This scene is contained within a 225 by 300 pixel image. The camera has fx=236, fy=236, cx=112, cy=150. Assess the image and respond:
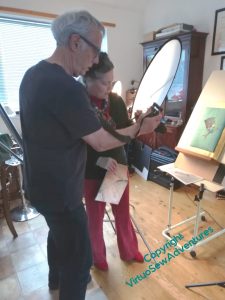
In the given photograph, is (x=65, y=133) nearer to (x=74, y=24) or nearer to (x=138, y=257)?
(x=74, y=24)

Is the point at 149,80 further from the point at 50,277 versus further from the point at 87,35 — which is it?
the point at 50,277

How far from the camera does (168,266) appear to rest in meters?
1.62

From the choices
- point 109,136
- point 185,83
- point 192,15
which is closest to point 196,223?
point 109,136

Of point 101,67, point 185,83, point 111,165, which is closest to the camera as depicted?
point 101,67

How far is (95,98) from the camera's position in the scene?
4.27ft

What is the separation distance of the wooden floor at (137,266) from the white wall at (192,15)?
1644 mm

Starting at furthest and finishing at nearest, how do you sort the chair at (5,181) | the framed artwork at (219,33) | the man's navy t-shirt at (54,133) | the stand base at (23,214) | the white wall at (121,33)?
the white wall at (121,33)
the framed artwork at (219,33)
the stand base at (23,214)
the chair at (5,181)
the man's navy t-shirt at (54,133)

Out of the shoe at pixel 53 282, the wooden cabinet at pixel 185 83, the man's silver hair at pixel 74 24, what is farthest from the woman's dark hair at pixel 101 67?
the wooden cabinet at pixel 185 83

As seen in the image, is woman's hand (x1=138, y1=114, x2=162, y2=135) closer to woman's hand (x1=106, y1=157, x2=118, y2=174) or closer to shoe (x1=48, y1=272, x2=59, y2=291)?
woman's hand (x1=106, y1=157, x2=118, y2=174)

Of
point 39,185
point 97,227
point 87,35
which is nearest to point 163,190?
point 97,227

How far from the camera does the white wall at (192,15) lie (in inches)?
103

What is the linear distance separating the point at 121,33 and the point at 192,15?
0.99 meters

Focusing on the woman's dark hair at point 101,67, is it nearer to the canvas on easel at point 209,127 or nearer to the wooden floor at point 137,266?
the canvas on easel at point 209,127

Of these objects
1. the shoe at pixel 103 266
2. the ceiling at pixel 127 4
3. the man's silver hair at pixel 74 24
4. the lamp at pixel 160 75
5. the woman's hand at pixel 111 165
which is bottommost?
the shoe at pixel 103 266
